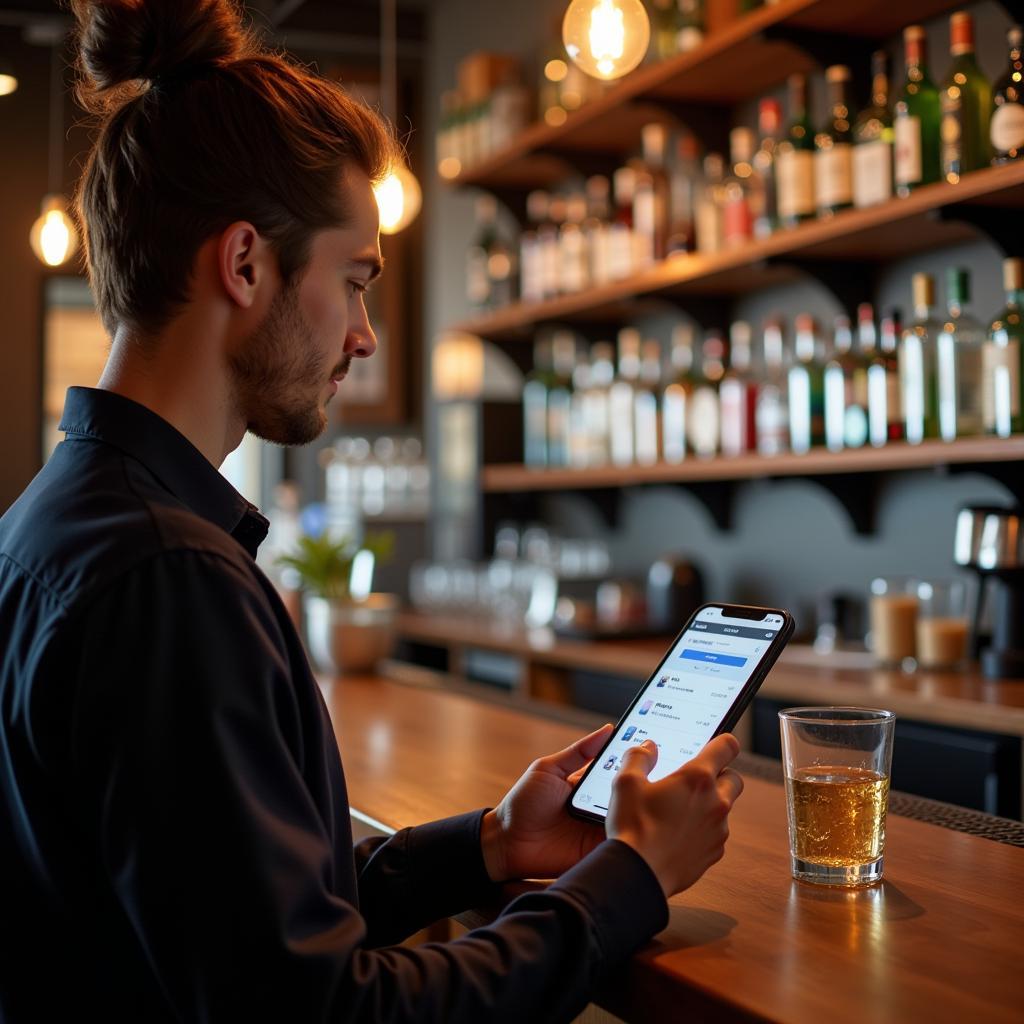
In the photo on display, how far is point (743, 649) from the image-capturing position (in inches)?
43.1

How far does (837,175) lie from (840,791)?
78.5 inches

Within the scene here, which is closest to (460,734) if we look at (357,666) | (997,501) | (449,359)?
(357,666)

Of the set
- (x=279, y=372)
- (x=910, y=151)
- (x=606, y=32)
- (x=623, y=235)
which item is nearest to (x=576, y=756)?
(x=279, y=372)

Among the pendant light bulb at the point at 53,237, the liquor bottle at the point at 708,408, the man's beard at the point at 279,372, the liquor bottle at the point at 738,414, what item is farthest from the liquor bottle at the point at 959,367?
the pendant light bulb at the point at 53,237

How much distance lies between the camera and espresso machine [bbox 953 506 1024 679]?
2.41m

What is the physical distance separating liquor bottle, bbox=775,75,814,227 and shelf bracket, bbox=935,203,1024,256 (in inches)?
17.7

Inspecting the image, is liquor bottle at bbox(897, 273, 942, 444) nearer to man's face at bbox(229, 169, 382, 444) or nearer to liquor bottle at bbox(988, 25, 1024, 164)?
liquor bottle at bbox(988, 25, 1024, 164)

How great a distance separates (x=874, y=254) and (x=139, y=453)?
2353mm

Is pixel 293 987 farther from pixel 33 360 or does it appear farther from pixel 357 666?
pixel 33 360

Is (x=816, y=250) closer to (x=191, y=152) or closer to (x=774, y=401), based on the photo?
(x=774, y=401)

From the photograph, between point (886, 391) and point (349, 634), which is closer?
point (886, 391)

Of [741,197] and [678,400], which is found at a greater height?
[741,197]

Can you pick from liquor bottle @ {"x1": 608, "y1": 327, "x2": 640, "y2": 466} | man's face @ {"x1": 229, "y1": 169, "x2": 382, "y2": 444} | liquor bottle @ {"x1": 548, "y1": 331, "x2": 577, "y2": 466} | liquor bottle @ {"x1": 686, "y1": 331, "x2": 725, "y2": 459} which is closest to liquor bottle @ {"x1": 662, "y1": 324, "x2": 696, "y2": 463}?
liquor bottle @ {"x1": 686, "y1": 331, "x2": 725, "y2": 459}

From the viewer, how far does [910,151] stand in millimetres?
2531
